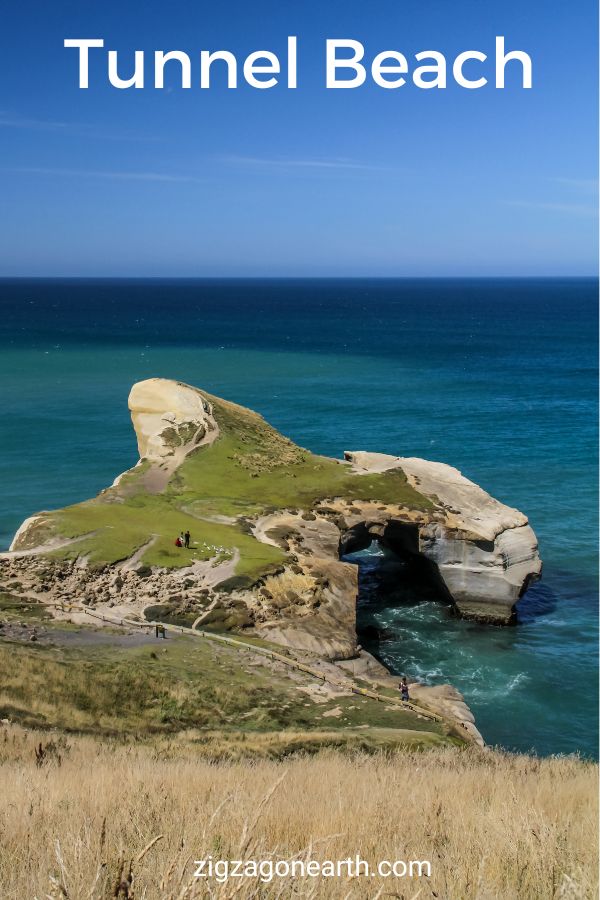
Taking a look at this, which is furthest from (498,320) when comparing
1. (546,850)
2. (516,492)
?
(546,850)

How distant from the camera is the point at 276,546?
35812 mm

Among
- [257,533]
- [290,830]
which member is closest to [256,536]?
[257,533]

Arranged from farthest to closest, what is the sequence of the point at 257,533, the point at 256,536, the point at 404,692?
the point at 257,533 → the point at 256,536 → the point at 404,692

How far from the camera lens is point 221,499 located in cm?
4116

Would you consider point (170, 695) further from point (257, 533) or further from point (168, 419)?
point (168, 419)

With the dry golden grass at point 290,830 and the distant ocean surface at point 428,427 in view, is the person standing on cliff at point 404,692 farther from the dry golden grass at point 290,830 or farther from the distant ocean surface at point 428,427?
the dry golden grass at point 290,830

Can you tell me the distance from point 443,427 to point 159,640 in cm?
4998

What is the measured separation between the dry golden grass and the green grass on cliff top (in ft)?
66.1

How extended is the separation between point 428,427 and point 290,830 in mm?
66187

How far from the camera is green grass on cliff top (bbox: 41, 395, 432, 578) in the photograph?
33812mm

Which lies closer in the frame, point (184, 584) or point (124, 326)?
point (184, 584)

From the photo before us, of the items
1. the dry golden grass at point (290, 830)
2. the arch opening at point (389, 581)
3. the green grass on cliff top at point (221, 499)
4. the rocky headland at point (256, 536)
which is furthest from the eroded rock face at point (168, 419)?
the dry golden grass at point (290, 830)

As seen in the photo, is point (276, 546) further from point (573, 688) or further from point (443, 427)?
point (443, 427)

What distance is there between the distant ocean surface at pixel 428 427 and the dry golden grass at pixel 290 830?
18607 mm
